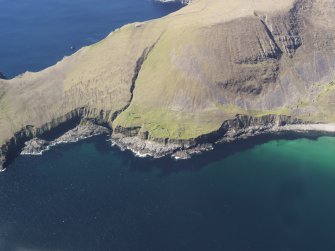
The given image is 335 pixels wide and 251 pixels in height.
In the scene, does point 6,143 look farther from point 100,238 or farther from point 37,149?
point 100,238

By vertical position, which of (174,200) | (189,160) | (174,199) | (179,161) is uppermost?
(189,160)

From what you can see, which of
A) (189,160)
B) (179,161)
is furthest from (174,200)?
(189,160)

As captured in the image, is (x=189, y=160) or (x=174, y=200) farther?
(x=189, y=160)

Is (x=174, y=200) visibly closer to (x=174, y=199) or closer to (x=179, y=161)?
(x=174, y=199)

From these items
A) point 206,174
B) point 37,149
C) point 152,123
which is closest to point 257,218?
point 206,174

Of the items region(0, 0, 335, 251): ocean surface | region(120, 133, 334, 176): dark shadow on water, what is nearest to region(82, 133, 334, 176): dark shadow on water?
region(120, 133, 334, 176): dark shadow on water

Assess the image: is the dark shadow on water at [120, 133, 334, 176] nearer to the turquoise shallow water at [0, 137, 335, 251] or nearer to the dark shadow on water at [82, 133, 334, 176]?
the dark shadow on water at [82, 133, 334, 176]
